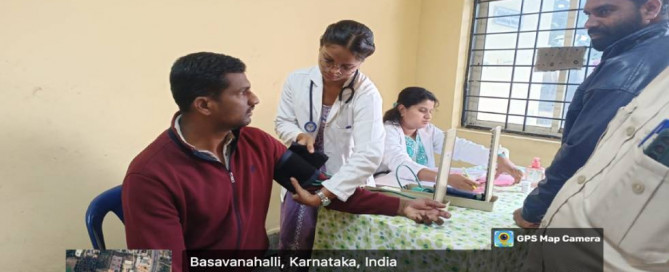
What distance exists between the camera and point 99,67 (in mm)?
1566

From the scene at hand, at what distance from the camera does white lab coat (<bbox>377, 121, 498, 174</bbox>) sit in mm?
1842

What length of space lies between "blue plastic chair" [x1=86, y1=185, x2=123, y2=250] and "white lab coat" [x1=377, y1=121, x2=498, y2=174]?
1.23 metres

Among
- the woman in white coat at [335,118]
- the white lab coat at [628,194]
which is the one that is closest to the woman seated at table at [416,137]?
the woman in white coat at [335,118]

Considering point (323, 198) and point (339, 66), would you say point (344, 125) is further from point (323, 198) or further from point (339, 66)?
point (323, 198)

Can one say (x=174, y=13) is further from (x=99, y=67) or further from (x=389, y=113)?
(x=389, y=113)

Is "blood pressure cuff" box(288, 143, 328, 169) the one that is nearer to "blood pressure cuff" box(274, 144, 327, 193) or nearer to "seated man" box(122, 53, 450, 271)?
"blood pressure cuff" box(274, 144, 327, 193)

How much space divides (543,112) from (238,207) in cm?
255

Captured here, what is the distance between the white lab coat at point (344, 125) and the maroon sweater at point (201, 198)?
81 millimetres

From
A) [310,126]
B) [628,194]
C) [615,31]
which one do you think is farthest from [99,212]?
[615,31]

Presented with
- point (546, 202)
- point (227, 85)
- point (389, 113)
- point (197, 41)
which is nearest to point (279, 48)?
point (197, 41)

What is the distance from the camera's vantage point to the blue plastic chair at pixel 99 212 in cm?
107

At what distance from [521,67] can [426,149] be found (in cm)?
120

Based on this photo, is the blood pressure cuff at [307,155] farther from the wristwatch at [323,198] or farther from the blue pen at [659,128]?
the blue pen at [659,128]

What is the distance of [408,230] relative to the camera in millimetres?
1068
